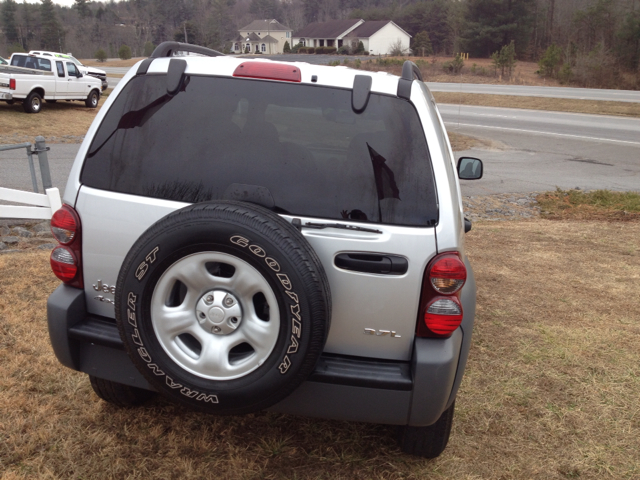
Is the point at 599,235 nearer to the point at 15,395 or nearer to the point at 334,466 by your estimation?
the point at 334,466

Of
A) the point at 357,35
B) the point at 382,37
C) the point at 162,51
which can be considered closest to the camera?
the point at 162,51

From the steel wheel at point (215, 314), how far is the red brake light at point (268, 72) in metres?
0.93

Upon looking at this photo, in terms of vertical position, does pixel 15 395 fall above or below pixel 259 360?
below

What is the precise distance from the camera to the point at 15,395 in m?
3.33

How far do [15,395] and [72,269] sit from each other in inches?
46.9

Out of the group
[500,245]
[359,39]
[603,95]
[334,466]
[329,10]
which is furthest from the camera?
[329,10]

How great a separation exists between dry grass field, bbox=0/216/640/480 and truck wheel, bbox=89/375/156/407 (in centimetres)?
8

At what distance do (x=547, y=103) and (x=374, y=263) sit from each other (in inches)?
1174

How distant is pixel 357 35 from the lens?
3374 inches

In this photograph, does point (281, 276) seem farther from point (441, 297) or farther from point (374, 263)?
point (441, 297)

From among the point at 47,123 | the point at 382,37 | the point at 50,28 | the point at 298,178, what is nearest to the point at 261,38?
the point at 382,37

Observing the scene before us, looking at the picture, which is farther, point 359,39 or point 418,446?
point 359,39

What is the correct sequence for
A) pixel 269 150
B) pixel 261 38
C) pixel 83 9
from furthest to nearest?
pixel 83 9 → pixel 261 38 → pixel 269 150

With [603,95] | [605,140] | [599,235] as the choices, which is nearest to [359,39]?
[603,95]
